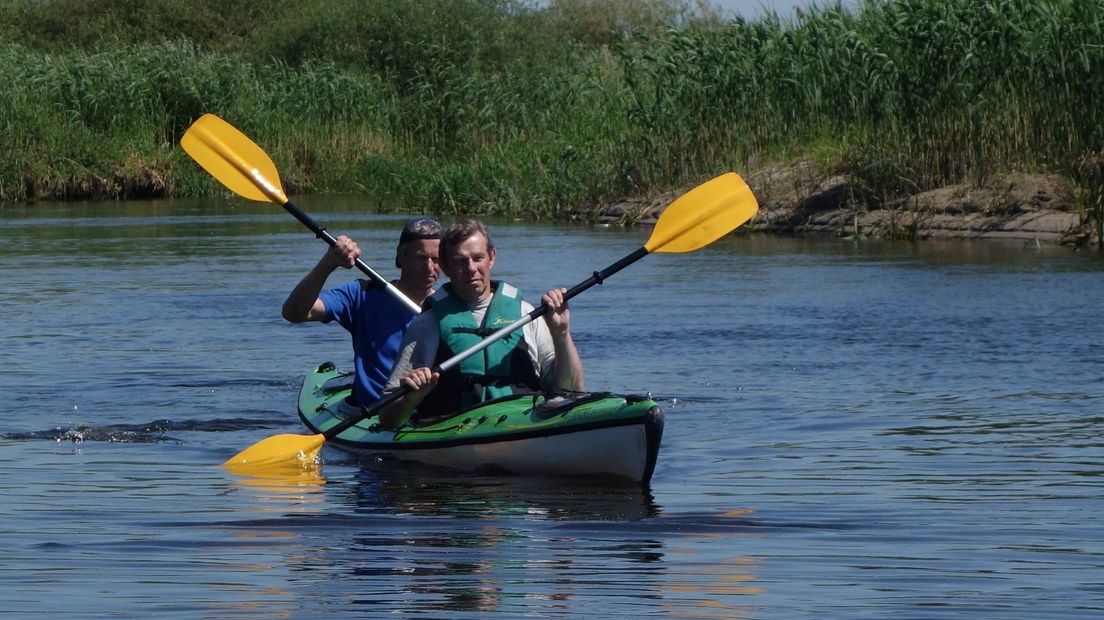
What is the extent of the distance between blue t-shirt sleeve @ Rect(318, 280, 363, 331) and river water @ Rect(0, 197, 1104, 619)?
0.52 m

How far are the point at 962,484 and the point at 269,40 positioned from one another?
28159 millimetres

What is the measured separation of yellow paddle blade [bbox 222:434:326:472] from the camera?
21.7 ft

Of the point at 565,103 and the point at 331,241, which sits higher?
the point at 565,103

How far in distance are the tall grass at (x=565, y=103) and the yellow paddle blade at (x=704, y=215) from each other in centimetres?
745

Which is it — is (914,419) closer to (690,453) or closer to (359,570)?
(690,453)

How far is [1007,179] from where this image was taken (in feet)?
50.2

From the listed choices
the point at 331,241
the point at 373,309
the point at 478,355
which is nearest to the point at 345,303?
the point at 373,309

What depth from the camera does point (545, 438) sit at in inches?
241

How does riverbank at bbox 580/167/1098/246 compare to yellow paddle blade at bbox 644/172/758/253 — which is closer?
yellow paddle blade at bbox 644/172/758/253

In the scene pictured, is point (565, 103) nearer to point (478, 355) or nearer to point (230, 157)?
point (230, 157)

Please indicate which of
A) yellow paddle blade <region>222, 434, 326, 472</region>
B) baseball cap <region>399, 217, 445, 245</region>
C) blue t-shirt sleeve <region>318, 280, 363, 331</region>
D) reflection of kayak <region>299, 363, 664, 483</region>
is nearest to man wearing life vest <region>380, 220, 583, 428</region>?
reflection of kayak <region>299, 363, 664, 483</region>

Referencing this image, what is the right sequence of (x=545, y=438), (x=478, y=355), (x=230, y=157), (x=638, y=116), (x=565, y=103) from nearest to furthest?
1. (x=545, y=438)
2. (x=478, y=355)
3. (x=230, y=157)
4. (x=638, y=116)
5. (x=565, y=103)

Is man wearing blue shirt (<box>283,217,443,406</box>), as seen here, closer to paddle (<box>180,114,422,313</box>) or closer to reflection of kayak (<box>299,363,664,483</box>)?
reflection of kayak (<box>299,363,664,483</box>)

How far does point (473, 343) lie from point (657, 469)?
81 centimetres
